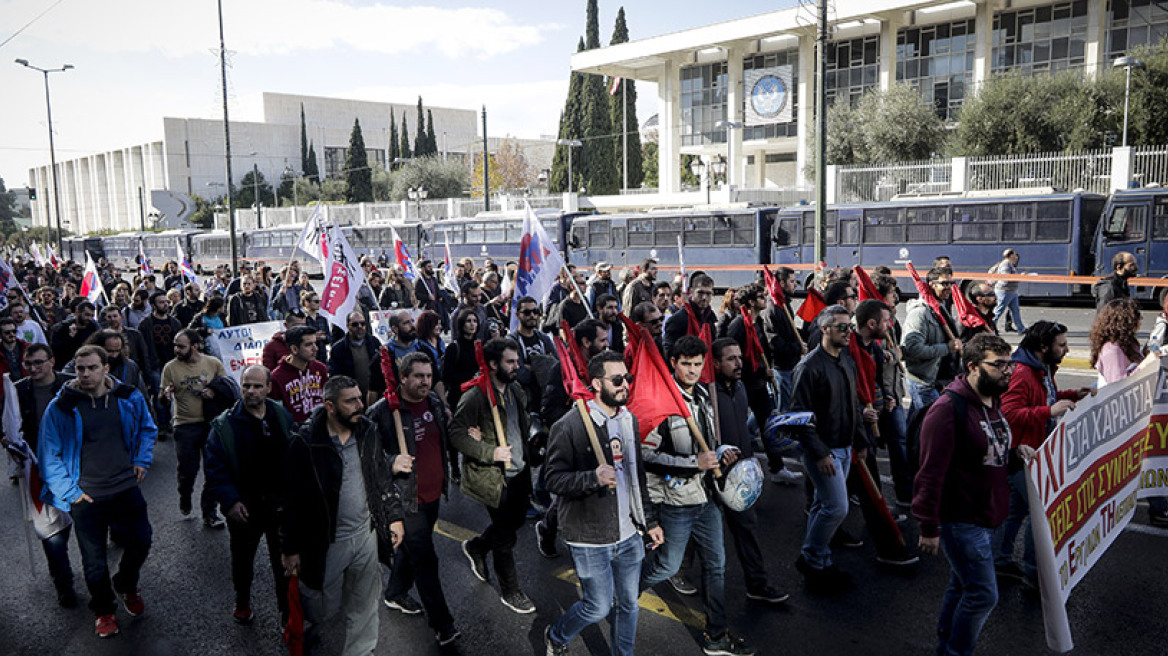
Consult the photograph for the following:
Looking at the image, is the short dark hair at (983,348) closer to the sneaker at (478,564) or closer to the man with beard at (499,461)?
the man with beard at (499,461)

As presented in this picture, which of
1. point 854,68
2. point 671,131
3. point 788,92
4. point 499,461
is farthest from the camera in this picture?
point 671,131

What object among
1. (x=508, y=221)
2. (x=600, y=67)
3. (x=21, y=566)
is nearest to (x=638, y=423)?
(x=21, y=566)

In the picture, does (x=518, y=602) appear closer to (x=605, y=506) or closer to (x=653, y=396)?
(x=605, y=506)

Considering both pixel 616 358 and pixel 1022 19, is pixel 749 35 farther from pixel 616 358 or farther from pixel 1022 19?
pixel 616 358

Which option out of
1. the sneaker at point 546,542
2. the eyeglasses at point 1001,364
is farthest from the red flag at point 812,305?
the eyeglasses at point 1001,364

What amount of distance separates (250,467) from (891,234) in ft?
68.2

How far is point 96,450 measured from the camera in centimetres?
498

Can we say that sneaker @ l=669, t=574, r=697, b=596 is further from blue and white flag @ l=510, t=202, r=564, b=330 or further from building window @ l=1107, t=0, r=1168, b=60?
building window @ l=1107, t=0, r=1168, b=60

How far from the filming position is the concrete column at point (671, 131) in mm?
50438

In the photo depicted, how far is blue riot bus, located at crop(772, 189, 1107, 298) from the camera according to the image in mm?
19750

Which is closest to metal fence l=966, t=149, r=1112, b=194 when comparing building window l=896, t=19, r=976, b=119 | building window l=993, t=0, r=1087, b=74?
building window l=993, t=0, r=1087, b=74

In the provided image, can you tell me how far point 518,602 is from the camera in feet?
16.5

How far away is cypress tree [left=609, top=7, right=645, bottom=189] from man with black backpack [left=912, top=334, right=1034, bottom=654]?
54.4 metres

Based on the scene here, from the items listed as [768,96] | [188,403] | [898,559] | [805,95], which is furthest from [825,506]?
[768,96]
